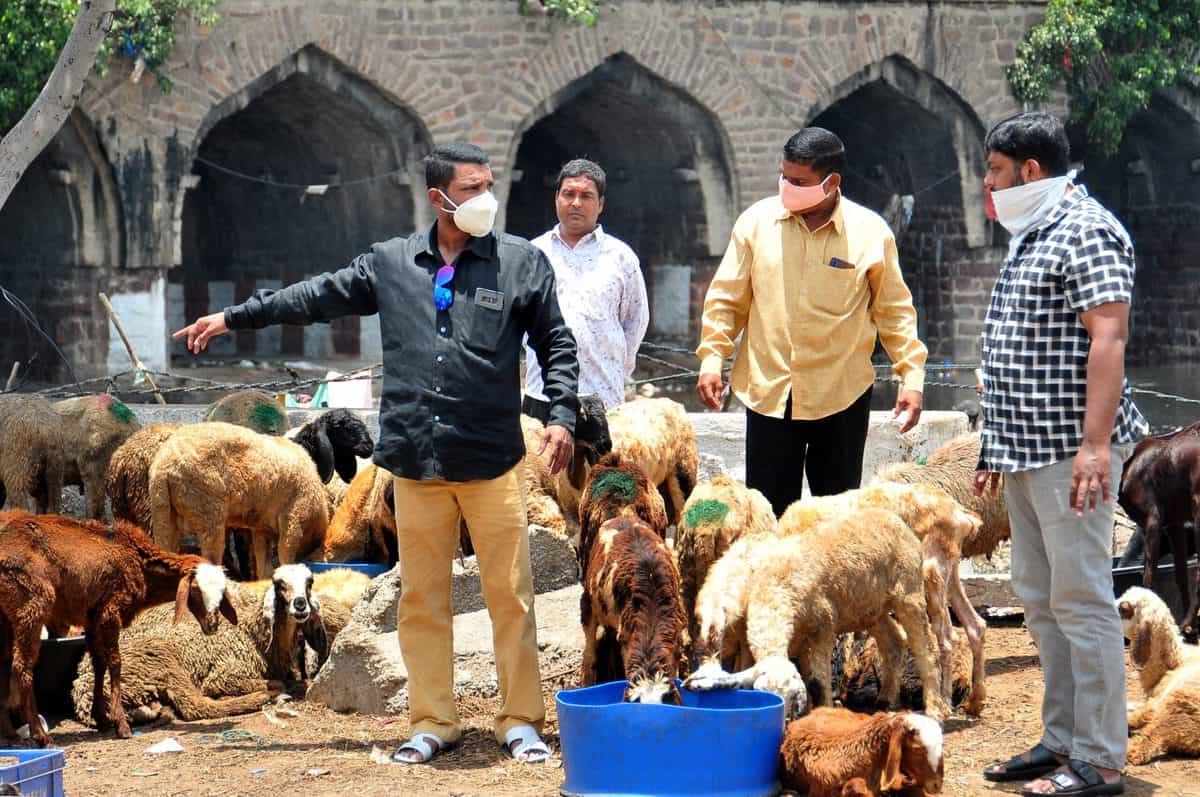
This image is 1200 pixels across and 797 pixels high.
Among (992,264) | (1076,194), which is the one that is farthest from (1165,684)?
(992,264)

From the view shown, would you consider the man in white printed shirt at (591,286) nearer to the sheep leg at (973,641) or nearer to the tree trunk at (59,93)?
the sheep leg at (973,641)

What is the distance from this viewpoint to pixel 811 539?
18.5ft

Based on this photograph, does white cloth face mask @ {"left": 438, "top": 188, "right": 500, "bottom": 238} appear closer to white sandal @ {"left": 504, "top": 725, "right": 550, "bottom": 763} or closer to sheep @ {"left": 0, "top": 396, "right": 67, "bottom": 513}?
white sandal @ {"left": 504, "top": 725, "right": 550, "bottom": 763}

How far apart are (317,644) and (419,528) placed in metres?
1.99

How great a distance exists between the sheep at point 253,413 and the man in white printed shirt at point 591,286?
305 cm

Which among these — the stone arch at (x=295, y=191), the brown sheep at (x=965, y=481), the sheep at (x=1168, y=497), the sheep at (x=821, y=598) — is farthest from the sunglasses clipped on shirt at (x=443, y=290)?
the stone arch at (x=295, y=191)

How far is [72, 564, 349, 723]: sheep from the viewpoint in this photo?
6934 mm

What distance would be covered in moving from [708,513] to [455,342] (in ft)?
4.26

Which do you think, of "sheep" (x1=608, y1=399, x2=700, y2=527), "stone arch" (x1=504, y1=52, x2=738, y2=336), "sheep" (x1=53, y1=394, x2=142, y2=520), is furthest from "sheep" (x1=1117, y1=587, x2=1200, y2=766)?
"stone arch" (x1=504, y1=52, x2=738, y2=336)

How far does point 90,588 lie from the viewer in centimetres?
645

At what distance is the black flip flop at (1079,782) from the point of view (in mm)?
4844

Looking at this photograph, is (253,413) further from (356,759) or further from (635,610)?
(635,610)

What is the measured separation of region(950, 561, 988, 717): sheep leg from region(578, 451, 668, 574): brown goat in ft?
3.91

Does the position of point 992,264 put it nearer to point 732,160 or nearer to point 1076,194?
point 732,160
